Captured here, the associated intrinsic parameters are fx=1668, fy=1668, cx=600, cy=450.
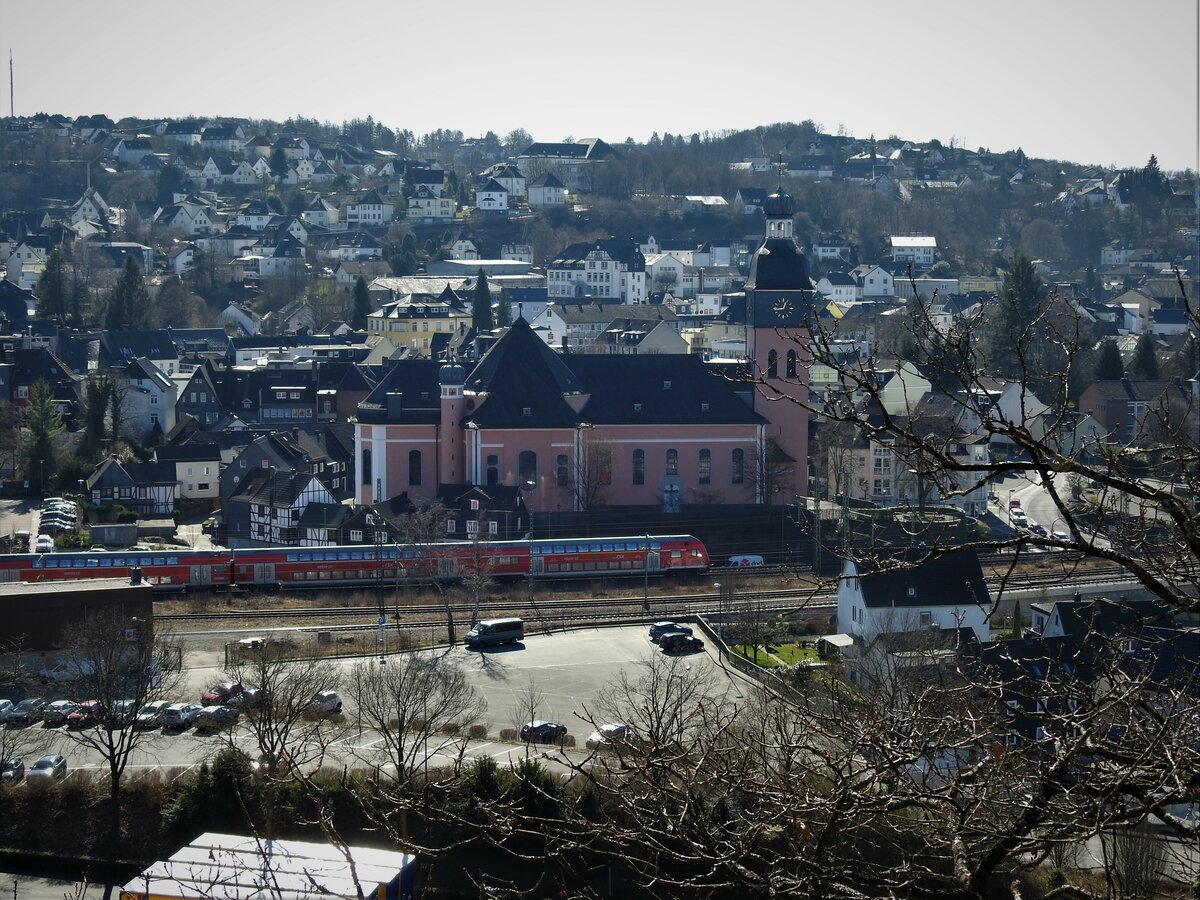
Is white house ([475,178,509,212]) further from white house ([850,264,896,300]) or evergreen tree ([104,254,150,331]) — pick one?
evergreen tree ([104,254,150,331])

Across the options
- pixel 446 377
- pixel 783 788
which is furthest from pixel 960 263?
pixel 783 788

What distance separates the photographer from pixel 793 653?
24328 mm

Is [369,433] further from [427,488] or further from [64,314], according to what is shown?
[64,314]

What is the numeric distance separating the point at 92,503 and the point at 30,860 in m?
19.3

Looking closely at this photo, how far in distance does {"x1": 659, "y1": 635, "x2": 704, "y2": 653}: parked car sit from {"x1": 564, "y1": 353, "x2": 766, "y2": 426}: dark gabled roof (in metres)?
10.1

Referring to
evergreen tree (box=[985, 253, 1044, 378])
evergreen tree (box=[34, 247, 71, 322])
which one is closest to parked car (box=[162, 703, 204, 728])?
evergreen tree (box=[985, 253, 1044, 378])

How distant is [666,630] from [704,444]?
9876 mm

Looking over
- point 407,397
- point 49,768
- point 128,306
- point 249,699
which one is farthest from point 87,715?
point 128,306

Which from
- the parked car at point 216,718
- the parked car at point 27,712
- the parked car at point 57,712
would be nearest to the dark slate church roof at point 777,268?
the parked car at point 216,718

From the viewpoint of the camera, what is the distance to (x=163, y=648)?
71.8ft

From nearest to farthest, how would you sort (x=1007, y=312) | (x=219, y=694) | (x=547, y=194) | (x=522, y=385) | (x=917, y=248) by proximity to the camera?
(x=219, y=694) < (x=522, y=385) < (x=1007, y=312) < (x=917, y=248) < (x=547, y=194)

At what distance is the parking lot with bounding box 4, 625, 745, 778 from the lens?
19.4 meters

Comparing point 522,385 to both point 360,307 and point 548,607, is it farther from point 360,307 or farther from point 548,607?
point 360,307

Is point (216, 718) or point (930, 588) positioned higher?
point (930, 588)
